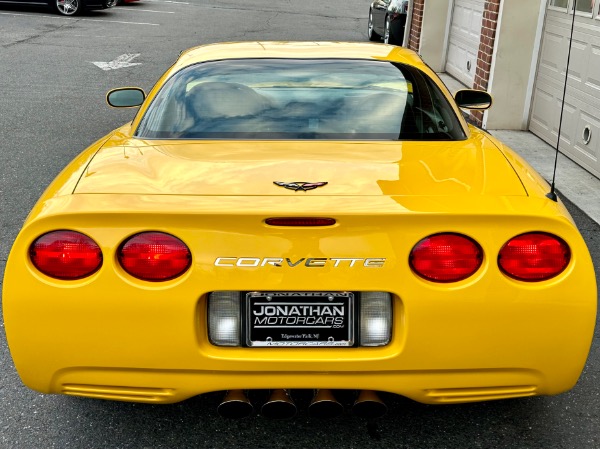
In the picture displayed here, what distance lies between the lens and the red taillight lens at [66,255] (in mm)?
2719

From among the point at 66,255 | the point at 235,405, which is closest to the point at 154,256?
the point at 66,255

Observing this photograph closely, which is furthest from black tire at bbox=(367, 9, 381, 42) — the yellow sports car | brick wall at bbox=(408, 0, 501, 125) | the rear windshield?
the yellow sports car

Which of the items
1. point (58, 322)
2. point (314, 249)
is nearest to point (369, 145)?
point (314, 249)

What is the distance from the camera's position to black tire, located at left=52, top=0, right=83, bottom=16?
21688mm

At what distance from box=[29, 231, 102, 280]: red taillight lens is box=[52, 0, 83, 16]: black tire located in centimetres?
2042

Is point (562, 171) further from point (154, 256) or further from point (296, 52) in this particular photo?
point (154, 256)

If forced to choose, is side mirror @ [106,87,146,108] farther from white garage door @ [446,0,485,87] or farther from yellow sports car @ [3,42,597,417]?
white garage door @ [446,0,485,87]

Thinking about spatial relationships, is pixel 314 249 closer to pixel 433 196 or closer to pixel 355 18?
pixel 433 196

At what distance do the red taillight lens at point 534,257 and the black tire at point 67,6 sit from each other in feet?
68.4

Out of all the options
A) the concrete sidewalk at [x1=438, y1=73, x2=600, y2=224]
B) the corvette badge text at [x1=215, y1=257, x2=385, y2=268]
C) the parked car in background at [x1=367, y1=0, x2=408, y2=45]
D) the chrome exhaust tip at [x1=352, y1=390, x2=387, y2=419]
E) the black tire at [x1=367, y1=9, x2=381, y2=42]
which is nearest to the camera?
the corvette badge text at [x1=215, y1=257, x2=385, y2=268]

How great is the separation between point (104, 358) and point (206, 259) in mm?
494

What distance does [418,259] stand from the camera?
8.85ft

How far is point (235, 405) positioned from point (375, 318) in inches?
22.4

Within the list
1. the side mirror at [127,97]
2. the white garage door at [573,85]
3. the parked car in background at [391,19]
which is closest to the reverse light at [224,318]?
the side mirror at [127,97]
